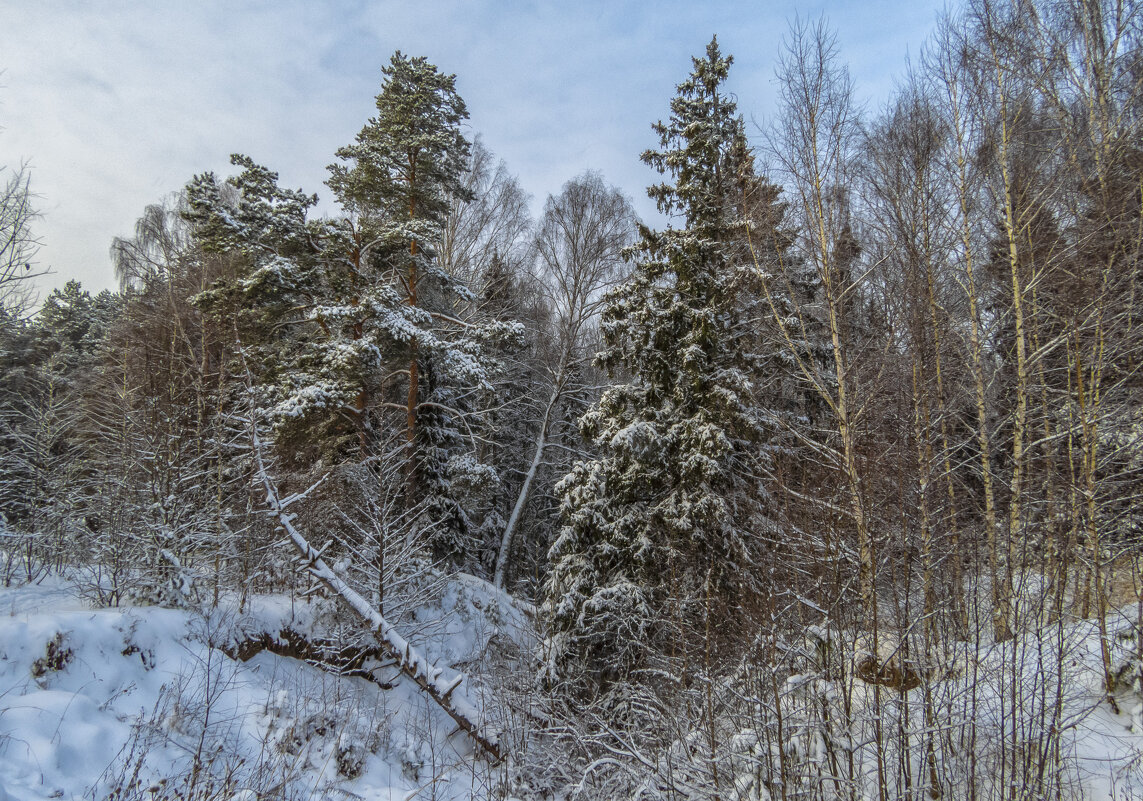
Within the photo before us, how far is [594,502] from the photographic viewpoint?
8.93 metres

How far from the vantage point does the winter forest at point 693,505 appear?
452 centimetres

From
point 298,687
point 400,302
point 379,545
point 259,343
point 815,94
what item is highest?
point 815,94

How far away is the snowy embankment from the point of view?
14.6 ft

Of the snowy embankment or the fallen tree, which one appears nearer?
the snowy embankment

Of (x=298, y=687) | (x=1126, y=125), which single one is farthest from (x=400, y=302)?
(x=1126, y=125)

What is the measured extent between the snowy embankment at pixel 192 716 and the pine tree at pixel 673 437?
2.72 metres

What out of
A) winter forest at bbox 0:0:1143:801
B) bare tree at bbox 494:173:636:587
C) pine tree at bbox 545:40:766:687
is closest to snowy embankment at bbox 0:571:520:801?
winter forest at bbox 0:0:1143:801

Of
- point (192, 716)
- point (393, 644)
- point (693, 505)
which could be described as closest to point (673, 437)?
point (693, 505)

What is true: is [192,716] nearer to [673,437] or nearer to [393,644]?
[393,644]

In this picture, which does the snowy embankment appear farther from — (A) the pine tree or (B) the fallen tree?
(A) the pine tree

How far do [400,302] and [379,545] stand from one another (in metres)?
5.35

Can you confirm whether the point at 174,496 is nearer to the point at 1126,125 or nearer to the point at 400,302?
the point at 400,302

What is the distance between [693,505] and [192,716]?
6.91m

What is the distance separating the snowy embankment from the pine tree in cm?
272
